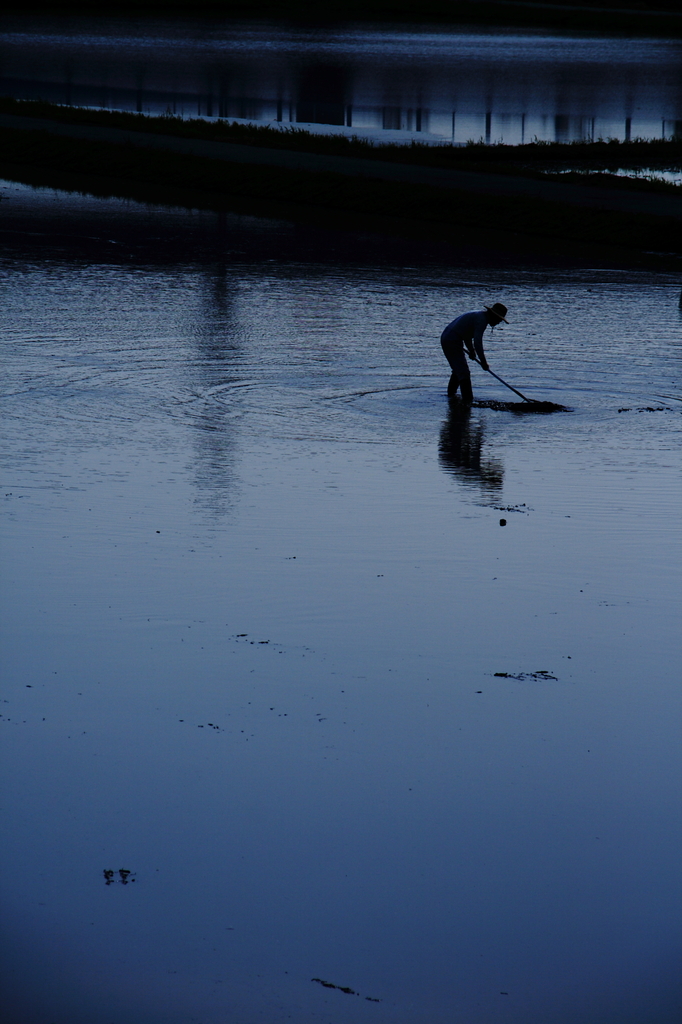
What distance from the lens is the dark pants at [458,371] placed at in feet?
42.7

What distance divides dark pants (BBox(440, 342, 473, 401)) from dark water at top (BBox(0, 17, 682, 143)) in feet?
89.0

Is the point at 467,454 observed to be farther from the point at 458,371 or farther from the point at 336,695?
the point at 336,695

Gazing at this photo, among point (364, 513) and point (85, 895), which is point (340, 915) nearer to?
point (85, 895)

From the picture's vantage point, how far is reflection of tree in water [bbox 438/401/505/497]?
419 inches

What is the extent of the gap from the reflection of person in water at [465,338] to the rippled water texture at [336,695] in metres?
0.37

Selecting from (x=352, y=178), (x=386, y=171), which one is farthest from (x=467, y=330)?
(x=386, y=171)

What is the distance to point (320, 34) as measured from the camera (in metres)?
82.4

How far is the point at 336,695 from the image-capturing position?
6.84 meters

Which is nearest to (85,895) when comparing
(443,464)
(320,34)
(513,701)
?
(513,701)

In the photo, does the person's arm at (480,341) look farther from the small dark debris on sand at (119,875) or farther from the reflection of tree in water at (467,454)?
the small dark debris on sand at (119,875)

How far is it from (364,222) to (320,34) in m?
60.8

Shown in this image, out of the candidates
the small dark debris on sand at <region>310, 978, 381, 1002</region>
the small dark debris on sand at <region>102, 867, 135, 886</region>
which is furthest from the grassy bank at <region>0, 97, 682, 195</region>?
the small dark debris on sand at <region>310, 978, 381, 1002</region>

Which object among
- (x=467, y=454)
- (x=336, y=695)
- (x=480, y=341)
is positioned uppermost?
(x=480, y=341)

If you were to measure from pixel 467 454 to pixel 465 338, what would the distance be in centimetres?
215
